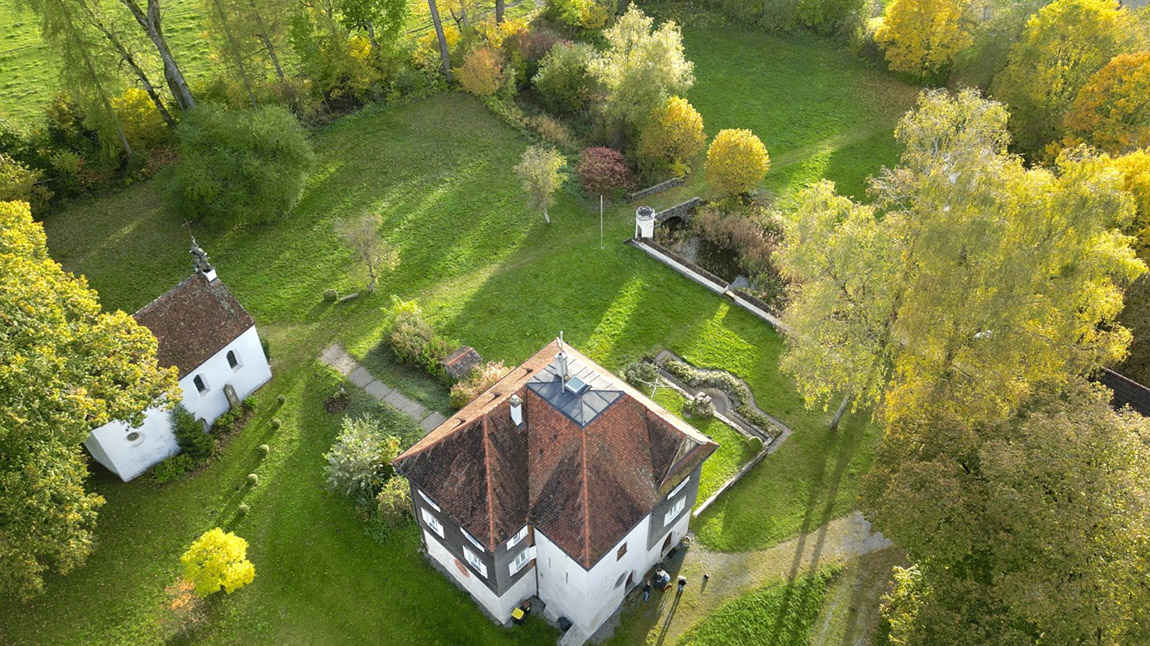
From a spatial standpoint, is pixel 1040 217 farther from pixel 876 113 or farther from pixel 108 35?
pixel 108 35

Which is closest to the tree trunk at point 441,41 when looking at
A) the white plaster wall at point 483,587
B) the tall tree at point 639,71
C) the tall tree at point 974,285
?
the tall tree at point 639,71

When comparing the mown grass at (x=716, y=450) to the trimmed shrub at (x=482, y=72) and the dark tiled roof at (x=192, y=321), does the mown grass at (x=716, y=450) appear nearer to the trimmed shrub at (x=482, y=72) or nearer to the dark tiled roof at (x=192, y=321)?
the dark tiled roof at (x=192, y=321)

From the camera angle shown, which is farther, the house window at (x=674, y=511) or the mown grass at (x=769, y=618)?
the mown grass at (x=769, y=618)

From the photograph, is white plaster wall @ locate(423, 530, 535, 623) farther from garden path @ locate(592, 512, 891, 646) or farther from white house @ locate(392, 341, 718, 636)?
garden path @ locate(592, 512, 891, 646)

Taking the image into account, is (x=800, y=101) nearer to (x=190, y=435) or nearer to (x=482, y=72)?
(x=482, y=72)

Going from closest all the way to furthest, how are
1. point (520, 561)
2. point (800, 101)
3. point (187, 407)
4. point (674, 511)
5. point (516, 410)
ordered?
point (516, 410), point (520, 561), point (674, 511), point (187, 407), point (800, 101)

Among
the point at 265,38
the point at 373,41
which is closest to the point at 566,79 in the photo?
the point at 373,41

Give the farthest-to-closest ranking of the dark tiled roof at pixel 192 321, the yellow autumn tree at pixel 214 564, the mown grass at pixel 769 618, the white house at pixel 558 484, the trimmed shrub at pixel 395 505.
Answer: the dark tiled roof at pixel 192 321, the trimmed shrub at pixel 395 505, the mown grass at pixel 769 618, the yellow autumn tree at pixel 214 564, the white house at pixel 558 484

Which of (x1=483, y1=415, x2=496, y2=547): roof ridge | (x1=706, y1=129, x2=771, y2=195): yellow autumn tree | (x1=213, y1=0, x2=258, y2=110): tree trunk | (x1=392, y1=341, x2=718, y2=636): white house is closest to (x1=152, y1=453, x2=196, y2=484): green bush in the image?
→ (x1=392, y1=341, x2=718, y2=636): white house
